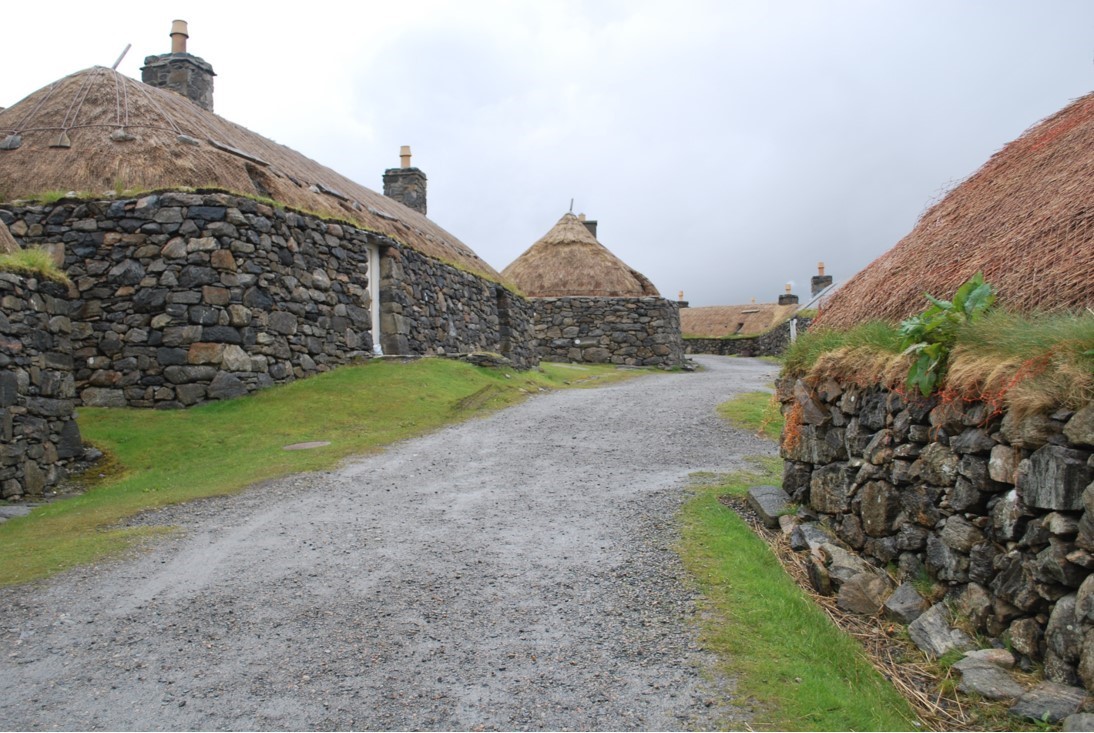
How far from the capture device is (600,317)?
31.5m

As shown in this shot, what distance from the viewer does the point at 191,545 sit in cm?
705

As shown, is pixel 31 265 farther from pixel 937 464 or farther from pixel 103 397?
pixel 937 464

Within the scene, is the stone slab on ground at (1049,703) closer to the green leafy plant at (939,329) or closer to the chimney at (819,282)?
the green leafy plant at (939,329)

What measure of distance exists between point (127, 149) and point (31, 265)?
5.54m

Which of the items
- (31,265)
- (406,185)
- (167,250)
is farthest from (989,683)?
(406,185)

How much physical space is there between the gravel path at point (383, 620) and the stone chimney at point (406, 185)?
21.2 metres

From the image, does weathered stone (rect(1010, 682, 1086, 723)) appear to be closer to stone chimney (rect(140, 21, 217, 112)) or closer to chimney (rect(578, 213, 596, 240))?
stone chimney (rect(140, 21, 217, 112))

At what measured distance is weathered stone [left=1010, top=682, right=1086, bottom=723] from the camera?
158 inches

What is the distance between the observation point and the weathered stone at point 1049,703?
4.01 meters

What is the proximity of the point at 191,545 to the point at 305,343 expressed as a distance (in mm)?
8882

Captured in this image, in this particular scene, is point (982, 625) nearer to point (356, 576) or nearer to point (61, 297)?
point (356, 576)

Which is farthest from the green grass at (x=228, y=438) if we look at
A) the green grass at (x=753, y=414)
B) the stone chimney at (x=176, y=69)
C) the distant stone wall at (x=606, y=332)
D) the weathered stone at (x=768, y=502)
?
the distant stone wall at (x=606, y=332)

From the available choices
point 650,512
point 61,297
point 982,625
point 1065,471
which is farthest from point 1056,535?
point 61,297

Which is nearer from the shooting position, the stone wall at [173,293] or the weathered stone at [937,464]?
the weathered stone at [937,464]
